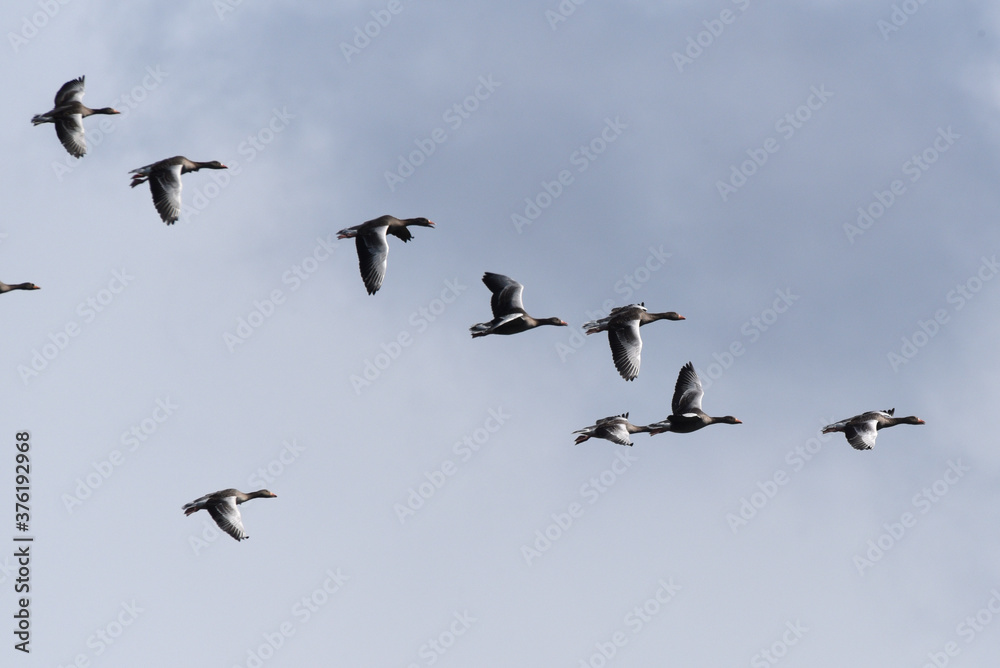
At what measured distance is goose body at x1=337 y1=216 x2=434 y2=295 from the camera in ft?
213

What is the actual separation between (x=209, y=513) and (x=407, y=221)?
13.8 metres

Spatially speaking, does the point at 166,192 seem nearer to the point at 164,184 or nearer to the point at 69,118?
the point at 164,184

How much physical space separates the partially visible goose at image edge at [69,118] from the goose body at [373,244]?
1109 centimetres

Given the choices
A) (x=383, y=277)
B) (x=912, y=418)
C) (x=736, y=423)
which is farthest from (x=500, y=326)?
(x=912, y=418)

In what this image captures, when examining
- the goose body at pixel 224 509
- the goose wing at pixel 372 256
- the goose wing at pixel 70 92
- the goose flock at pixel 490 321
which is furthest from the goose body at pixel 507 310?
the goose wing at pixel 70 92

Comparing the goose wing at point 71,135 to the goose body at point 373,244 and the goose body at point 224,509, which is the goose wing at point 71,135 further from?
the goose body at point 224,509

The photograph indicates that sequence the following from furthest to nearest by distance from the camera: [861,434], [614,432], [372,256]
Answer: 1. [861,434]
2. [614,432]
3. [372,256]

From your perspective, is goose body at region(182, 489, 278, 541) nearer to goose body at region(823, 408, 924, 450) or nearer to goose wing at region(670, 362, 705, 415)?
→ goose wing at region(670, 362, 705, 415)

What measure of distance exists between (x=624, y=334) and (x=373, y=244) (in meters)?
10.6

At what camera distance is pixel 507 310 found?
224 feet

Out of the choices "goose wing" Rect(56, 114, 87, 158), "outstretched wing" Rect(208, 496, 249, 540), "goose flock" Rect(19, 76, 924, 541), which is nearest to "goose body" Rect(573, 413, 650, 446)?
"goose flock" Rect(19, 76, 924, 541)

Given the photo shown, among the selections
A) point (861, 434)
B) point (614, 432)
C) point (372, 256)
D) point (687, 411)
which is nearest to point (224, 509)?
point (372, 256)

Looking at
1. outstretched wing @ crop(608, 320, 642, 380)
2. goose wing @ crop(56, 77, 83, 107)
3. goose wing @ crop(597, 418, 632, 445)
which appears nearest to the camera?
goose wing @ crop(597, 418, 632, 445)

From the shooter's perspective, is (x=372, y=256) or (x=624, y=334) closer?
(x=372, y=256)
